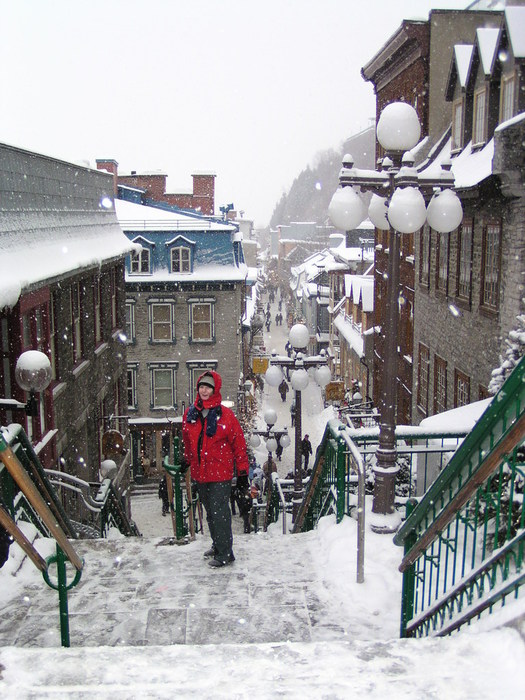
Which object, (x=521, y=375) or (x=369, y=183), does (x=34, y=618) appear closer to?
(x=521, y=375)

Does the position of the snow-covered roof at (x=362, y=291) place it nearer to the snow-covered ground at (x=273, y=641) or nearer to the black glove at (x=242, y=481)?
the snow-covered ground at (x=273, y=641)

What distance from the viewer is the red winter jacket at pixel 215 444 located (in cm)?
652

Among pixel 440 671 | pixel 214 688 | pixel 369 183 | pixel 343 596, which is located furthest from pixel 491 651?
pixel 369 183

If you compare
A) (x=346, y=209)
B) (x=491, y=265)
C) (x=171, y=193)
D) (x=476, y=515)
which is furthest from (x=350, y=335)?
(x=476, y=515)

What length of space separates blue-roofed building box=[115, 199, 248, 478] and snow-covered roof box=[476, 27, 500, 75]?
17.1m

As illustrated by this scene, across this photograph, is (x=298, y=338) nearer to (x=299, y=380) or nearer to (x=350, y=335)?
(x=299, y=380)

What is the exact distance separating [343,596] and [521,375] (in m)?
3.03

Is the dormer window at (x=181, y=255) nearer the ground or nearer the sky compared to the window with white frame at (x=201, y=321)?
nearer the sky

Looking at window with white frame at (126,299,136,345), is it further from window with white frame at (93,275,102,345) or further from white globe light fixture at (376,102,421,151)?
white globe light fixture at (376,102,421,151)

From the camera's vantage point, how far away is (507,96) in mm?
14086

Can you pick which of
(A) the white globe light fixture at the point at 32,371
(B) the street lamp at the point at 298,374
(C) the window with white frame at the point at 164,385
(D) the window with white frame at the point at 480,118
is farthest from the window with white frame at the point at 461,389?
(C) the window with white frame at the point at 164,385

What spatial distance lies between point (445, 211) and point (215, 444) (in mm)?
3519

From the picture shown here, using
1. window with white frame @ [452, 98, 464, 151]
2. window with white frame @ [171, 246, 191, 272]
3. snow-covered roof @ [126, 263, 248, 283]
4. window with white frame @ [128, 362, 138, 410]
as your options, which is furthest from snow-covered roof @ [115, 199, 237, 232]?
window with white frame @ [452, 98, 464, 151]

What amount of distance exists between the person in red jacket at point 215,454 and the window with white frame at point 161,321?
24548 mm
